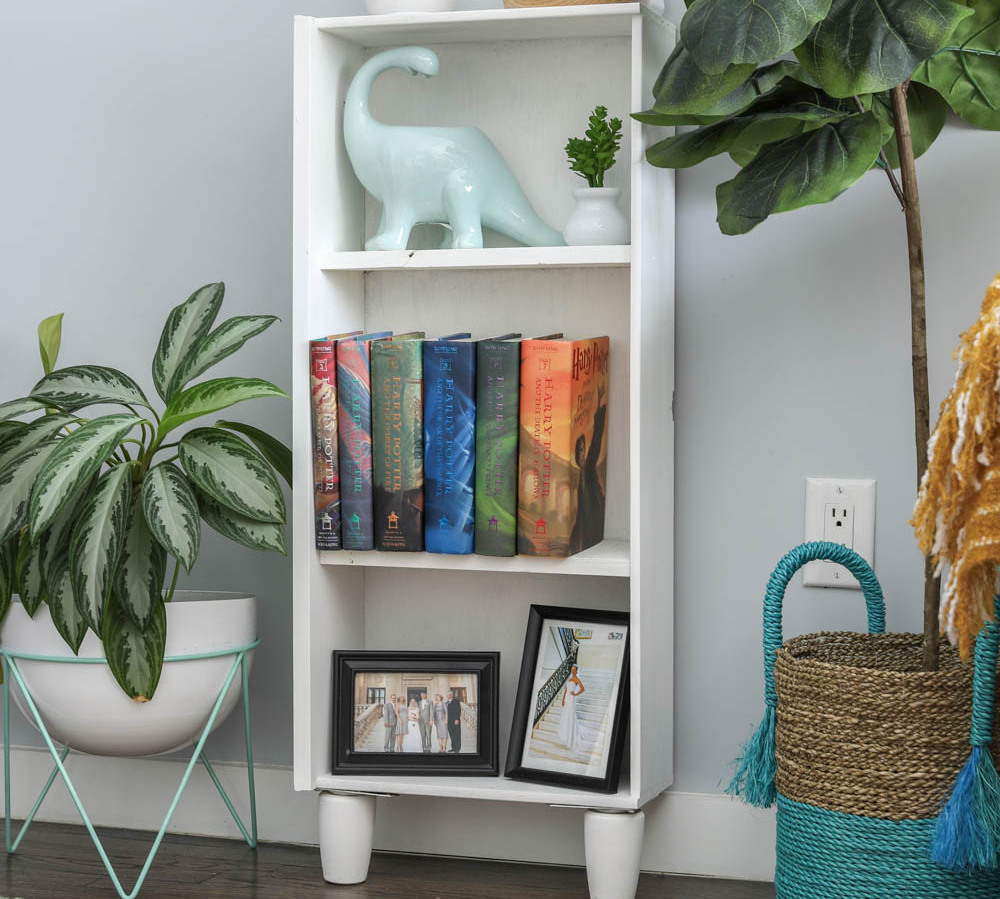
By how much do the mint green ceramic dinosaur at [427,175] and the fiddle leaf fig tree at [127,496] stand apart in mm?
235

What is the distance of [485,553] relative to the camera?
1418 mm

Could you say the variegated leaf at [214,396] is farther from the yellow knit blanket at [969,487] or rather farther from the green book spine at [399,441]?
the yellow knit blanket at [969,487]

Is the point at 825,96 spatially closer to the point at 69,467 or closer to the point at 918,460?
the point at 918,460

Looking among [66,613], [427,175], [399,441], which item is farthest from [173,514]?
[427,175]

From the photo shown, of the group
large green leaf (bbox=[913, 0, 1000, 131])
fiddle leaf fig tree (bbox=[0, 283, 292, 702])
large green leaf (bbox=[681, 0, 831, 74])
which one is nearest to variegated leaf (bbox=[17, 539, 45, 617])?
fiddle leaf fig tree (bbox=[0, 283, 292, 702])

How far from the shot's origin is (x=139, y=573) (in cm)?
140

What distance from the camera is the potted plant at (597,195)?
4.70ft

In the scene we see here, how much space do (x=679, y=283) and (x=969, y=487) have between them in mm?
664

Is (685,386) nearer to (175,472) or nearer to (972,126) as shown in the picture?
(972,126)

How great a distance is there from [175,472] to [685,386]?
0.66 metres

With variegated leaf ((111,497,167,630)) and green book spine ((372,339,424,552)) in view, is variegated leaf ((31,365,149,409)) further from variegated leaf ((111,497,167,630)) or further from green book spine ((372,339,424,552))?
green book spine ((372,339,424,552))

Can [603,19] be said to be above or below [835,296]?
above

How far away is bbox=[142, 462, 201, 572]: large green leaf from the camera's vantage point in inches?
51.8

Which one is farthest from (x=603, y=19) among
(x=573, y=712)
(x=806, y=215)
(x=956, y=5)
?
(x=573, y=712)
